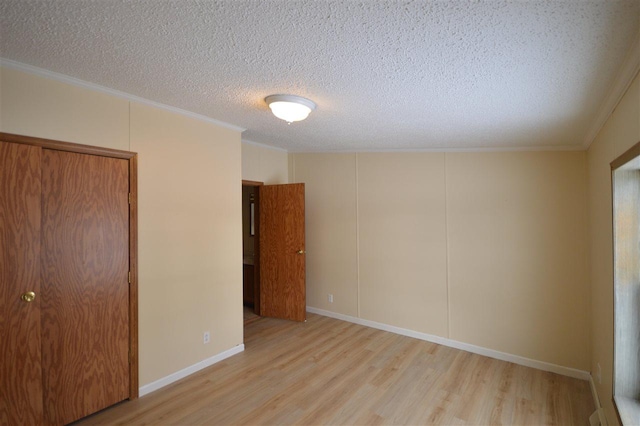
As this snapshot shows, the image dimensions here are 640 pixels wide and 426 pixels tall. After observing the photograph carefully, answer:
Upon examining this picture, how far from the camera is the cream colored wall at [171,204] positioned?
2.11 m

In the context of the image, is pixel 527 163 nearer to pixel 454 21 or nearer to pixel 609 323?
pixel 609 323

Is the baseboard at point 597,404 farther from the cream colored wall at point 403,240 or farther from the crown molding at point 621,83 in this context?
the crown molding at point 621,83

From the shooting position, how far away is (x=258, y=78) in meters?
1.96

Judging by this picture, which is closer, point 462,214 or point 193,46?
point 193,46

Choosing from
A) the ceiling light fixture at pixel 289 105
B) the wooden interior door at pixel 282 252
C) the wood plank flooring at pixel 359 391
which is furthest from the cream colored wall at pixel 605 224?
the wooden interior door at pixel 282 252

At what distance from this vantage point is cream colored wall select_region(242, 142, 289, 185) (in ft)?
13.8

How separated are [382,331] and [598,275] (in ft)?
8.06

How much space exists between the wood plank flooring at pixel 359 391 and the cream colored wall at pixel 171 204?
1.20 feet

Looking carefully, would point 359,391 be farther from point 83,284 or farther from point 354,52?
point 354,52

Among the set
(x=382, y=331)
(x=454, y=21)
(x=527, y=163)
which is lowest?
(x=382, y=331)

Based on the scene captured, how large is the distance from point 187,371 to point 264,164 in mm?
2833

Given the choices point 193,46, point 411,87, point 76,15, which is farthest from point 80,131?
point 411,87

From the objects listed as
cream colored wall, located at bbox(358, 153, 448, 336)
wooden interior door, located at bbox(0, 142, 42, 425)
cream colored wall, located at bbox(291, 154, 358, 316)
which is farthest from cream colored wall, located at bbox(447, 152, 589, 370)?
wooden interior door, located at bbox(0, 142, 42, 425)

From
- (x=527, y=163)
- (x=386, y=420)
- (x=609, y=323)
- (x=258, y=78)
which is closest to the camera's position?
(x=258, y=78)
